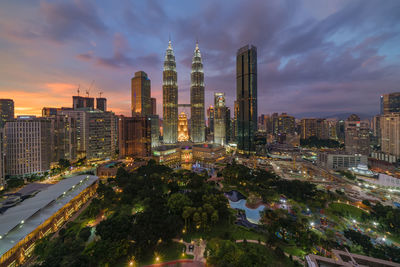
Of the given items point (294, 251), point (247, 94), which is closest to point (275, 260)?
point (294, 251)

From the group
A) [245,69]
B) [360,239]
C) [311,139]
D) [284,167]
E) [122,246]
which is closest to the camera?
[122,246]

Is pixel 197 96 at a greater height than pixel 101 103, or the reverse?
pixel 101 103

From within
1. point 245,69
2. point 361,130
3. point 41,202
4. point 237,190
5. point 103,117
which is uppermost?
point 245,69

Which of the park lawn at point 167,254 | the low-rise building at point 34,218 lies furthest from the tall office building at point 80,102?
the park lawn at point 167,254

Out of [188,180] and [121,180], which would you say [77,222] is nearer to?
[121,180]

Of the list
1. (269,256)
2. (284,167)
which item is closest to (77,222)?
(269,256)

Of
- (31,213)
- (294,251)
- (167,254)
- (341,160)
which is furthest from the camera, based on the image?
(341,160)

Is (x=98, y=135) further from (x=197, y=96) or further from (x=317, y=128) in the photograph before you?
(x=317, y=128)

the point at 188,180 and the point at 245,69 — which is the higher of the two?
the point at 245,69
